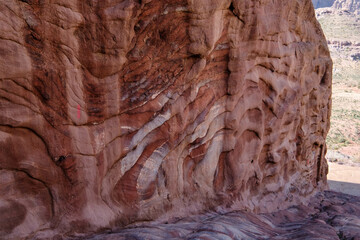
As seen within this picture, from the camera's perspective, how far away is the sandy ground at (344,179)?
1519 cm

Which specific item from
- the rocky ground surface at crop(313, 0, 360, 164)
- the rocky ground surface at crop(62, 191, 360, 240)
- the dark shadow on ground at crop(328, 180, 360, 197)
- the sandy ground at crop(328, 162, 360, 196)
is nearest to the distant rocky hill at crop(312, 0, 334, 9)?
the rocky ground surface at crop(313, 0, 360, 164)

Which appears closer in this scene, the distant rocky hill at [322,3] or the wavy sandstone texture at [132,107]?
the wavy sandstone texture at [132,107]

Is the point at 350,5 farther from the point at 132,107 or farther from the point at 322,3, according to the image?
the point at 132,107

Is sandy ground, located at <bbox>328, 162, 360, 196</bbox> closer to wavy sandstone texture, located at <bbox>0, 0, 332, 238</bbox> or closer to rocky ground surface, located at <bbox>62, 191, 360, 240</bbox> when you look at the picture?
rocky ground surface, located at <bbox>62, 191, 360, 240</bbox>

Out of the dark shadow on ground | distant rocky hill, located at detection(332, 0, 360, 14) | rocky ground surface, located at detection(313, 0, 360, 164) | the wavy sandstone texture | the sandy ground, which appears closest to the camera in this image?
the wavy sandstone texture

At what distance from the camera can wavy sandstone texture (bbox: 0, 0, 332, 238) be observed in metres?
3.69

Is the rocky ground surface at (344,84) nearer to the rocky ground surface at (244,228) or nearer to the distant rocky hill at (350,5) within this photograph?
the distant rocky hill at (350,5)

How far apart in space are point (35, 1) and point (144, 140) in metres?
2.34

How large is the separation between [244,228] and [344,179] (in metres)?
13.3

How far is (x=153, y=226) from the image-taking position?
14.9ft

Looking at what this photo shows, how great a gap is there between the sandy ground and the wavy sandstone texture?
9.41 meters

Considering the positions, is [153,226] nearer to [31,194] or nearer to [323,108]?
[31,194]

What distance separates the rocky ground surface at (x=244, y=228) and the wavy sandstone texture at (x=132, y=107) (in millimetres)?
296

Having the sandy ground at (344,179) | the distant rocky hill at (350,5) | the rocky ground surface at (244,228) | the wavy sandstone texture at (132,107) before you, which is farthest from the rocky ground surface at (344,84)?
the wavy sandstone texture at (132,107)
